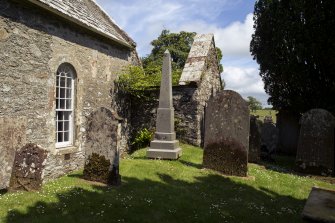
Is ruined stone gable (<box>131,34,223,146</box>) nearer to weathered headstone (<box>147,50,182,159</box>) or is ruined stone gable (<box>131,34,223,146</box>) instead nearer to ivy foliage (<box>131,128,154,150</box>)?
ivy foliage (<box>131,128,154,150</box>)

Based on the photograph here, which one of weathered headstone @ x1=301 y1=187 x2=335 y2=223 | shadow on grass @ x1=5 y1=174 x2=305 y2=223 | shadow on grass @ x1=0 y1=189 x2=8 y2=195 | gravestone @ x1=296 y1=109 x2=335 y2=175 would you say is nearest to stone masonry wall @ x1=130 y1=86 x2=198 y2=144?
gravestone @ x1=296 y1=109 x2=335 y2=175

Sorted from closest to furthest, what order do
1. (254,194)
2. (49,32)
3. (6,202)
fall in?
1. (6,202)
2. (254,194)
3. (49,32)

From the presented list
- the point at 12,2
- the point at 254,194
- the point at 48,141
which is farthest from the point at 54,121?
the point at 254,194

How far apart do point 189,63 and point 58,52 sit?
22.4 ft

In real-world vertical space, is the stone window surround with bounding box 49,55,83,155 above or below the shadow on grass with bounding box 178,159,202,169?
above

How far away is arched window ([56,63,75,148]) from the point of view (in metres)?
10.7

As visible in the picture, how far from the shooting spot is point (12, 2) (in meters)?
8.52

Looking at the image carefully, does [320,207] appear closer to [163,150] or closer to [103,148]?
[103,148]

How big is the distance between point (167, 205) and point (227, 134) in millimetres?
3466

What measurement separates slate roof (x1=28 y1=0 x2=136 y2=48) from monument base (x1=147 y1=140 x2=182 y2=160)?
4730 millimetres

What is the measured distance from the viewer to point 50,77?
32.6ft

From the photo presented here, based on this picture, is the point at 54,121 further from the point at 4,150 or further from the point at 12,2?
the point at 12,2

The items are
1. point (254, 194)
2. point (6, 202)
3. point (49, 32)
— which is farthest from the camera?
point (49, 32)

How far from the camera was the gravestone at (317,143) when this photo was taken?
1080 centimetres
